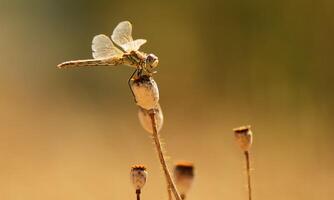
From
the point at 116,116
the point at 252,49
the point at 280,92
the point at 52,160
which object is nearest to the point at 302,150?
the point at 280,92

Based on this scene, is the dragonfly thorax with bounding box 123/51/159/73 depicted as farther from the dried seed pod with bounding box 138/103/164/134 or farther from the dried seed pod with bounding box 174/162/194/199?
the dried seed pod with bounding box 174/162/194/199

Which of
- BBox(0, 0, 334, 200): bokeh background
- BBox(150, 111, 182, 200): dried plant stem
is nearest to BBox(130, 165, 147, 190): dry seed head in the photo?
BBox(150, 111, 182, 200): dried plant stem

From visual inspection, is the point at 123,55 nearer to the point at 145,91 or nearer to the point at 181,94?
the point at 145,91

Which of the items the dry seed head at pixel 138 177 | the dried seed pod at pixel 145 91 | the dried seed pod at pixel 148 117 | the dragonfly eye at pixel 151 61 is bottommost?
the dry seed head at pixel 138 177

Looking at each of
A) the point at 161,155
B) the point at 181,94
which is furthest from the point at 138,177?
the point at 181,94

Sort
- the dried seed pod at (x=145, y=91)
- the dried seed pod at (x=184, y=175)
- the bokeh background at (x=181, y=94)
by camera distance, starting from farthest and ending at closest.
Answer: the bokeh background at (x=181, y=94), the dried seed pod at (x=184, y=175), the dried seed pod at (x=145, y=91)

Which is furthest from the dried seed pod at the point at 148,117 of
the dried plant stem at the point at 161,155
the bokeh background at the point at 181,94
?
the bokeh background at the point at 181,94

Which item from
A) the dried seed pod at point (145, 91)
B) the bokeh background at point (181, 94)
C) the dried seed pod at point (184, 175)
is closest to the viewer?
the dried seed pod at point (145, 91)

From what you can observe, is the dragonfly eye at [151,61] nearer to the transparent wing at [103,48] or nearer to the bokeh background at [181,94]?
the transparent wing at [103,48]
